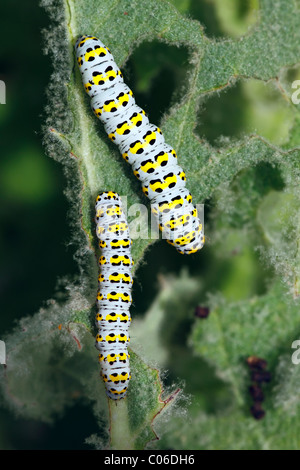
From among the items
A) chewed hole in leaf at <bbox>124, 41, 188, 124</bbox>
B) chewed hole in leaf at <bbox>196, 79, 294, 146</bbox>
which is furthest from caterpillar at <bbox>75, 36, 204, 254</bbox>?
chewed hole in leaf at <bbox>196, 79, 294, 146</bbox>

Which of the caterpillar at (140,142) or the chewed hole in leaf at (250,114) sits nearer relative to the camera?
the caterpillar at (140,142)

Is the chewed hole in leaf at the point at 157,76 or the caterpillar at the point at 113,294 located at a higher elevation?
the chewed hole in leaf at the point at 157,76

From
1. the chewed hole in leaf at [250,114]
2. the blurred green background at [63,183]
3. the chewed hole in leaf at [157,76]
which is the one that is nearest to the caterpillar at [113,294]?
the blurred green background at [63,183]

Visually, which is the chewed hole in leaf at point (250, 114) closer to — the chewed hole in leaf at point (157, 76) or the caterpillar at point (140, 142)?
the chewed hole in leaf at point (157, 76)

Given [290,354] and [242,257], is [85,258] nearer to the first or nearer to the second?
[242,257]

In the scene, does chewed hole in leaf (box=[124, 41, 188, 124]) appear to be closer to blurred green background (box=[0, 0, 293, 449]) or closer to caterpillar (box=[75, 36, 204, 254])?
blurred green background (box=[0, 0, 293, 449])

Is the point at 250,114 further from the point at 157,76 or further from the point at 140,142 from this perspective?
the point at 140,142
